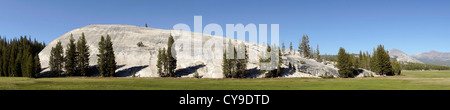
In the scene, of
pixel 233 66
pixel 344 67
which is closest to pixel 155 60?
pixel 233 66

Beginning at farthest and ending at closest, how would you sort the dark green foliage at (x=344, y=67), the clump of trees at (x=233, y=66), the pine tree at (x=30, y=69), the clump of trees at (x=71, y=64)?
the dark green foliage at (x=344, y=67)
the clump of trees at (x=71, y=64)
the pine tree at (x=30, y=69)
the clump of trees at (x=233, y=66)

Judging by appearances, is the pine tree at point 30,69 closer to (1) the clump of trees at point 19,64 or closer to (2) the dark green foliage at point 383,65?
(1) the clump of trees at point 19,64

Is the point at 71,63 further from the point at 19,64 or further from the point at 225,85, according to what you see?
the point at 225,85

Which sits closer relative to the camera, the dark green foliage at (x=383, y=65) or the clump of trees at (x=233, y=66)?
the clump of trees at (x=233, y=66)

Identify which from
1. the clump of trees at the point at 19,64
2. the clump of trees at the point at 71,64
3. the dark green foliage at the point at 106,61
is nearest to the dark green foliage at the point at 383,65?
the dark green foliage at the point at 106,61

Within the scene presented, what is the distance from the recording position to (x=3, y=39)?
14512 centimetres

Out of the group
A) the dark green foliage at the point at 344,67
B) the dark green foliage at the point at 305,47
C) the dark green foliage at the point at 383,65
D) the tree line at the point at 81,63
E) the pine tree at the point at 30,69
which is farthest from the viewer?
the dark green foliage at the point at 305,47

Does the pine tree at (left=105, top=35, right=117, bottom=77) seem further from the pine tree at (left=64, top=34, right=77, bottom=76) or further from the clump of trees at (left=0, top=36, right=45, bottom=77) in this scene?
the clump of trees at (left=0, top=36, right=45, bottom=77)

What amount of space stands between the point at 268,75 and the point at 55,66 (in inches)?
2824

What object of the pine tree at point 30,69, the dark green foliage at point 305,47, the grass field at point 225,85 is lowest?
the grass field at point 225,85

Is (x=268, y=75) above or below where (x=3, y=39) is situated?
below

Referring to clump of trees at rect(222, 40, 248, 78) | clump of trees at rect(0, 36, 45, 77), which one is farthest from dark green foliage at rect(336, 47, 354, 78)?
clump of trees at rect(0, 36, 45, 77)
